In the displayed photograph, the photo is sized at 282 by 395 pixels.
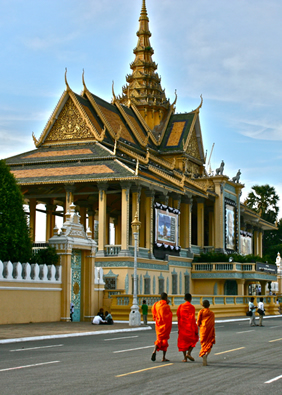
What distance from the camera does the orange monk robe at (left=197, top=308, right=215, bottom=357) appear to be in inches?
511

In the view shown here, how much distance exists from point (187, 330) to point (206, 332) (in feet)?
2.82

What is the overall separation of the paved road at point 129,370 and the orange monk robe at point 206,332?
13.8 inches

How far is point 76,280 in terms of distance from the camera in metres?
29.6

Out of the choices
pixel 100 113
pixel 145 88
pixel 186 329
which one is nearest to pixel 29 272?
pixel 186 329

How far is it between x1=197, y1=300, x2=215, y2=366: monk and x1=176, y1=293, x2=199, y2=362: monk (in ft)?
2.15

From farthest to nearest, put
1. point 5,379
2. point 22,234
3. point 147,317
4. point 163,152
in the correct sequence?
point 163,152 → point 147,317 → point 22,234 → point 5,379

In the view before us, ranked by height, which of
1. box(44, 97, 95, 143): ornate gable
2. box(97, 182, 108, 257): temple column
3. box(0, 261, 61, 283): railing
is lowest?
box(0, 261, 61, 283): railing

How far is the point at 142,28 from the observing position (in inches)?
2406

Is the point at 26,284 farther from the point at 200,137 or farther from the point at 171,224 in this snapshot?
the point at 200,137

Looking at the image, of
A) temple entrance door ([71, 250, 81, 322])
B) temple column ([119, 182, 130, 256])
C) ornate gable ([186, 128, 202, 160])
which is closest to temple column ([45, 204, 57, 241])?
temple column ([119, 182, 130, 256])

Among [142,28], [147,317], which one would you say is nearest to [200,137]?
[142,28]

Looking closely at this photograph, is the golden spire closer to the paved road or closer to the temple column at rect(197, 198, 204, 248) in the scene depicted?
the temple column at rect(197, 198, 204, 248)

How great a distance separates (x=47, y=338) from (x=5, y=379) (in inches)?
359

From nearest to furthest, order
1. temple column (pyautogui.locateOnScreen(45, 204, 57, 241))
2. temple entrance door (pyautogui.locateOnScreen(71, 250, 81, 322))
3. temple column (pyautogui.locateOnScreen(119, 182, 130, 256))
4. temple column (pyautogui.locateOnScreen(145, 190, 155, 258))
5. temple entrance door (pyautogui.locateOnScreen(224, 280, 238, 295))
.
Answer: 1. temple entrance door (pyautogui.locateOnScreen(71, 250, 81, 322))
2. temple column (pyautogui.locateOnScreen(119, 182, 130, 256))
3. temple column (pyautogui.locateOnScreen(145, 190, 155, 258))
4. temple column (pyautogui.locateOnScreen(45, 204, 57, 241))
5. temple entrance door (pyautogui.locateOnScreen(224, 280, 238, 295))
